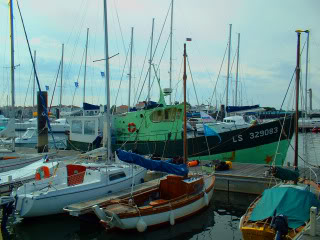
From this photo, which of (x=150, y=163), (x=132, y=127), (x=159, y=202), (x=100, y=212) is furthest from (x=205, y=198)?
(x=132, y=127)

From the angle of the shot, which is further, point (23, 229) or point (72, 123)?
point (72, 123)

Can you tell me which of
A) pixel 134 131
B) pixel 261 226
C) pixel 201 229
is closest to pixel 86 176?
pixel 201 229

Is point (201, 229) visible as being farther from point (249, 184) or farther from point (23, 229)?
point (23, 229)

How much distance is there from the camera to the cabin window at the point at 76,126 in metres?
21.0

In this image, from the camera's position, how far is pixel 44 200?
10.7 metres

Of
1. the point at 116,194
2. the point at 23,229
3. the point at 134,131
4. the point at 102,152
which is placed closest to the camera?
the point at 23,229

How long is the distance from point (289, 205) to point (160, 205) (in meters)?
4.03

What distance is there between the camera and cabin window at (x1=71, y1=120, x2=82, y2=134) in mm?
21027

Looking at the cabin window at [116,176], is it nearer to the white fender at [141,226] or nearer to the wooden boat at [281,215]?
the white fender at [141,226]

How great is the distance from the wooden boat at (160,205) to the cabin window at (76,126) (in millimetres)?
10354

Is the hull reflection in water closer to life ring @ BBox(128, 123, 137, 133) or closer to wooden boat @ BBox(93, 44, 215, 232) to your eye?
wooden boat @ BBox(93, 44, 215, 232)

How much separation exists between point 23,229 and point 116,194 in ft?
11.0

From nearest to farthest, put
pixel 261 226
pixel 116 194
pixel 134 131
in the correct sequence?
pixel 261 226 → pixel 116 194 → pixel 134 131

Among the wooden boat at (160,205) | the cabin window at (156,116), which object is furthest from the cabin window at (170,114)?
the wooden boat at (160,205)
